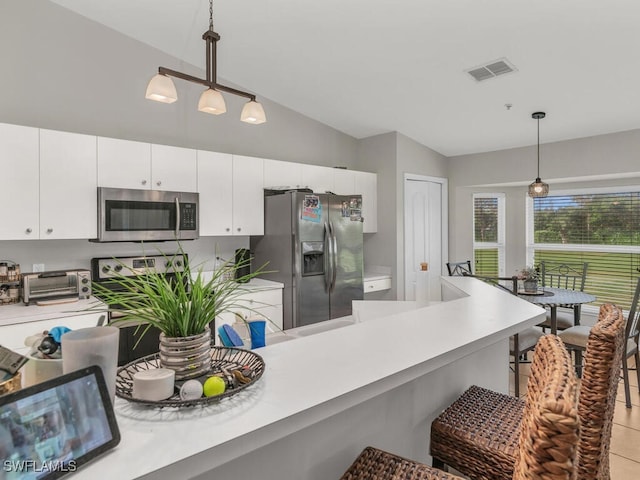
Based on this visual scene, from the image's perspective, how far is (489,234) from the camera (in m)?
5.77

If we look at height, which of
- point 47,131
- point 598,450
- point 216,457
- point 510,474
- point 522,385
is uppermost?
point 47,131

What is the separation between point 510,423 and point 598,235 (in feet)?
15.2

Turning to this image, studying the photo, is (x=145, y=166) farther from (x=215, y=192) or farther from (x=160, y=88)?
(x=160, y=88)

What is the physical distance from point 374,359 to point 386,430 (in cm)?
36

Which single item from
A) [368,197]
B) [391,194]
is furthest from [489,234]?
[368,197]

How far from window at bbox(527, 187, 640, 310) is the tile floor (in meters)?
1.83

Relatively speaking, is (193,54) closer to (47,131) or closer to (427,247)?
(47,131)

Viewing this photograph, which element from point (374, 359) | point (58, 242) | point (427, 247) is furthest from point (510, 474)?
point (427, 247)

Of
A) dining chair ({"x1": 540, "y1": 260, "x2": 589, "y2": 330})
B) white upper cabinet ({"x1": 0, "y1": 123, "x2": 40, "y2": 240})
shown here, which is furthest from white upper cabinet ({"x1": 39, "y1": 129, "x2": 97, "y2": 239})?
dining chair ({"x1": 540, "y1": 260, "x2": 589, "y2": 330})

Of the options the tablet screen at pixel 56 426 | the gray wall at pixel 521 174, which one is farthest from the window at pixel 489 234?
the tablet screen at pixel 56 426

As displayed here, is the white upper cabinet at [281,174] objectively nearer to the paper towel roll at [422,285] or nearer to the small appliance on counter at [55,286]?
the small appliance on counter at [55,286]

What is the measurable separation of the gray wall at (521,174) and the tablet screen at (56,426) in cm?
514

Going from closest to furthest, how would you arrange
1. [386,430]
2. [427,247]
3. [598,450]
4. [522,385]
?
[598,450], [386,430], [522,385], [427,247]

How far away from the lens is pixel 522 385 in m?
3.52
